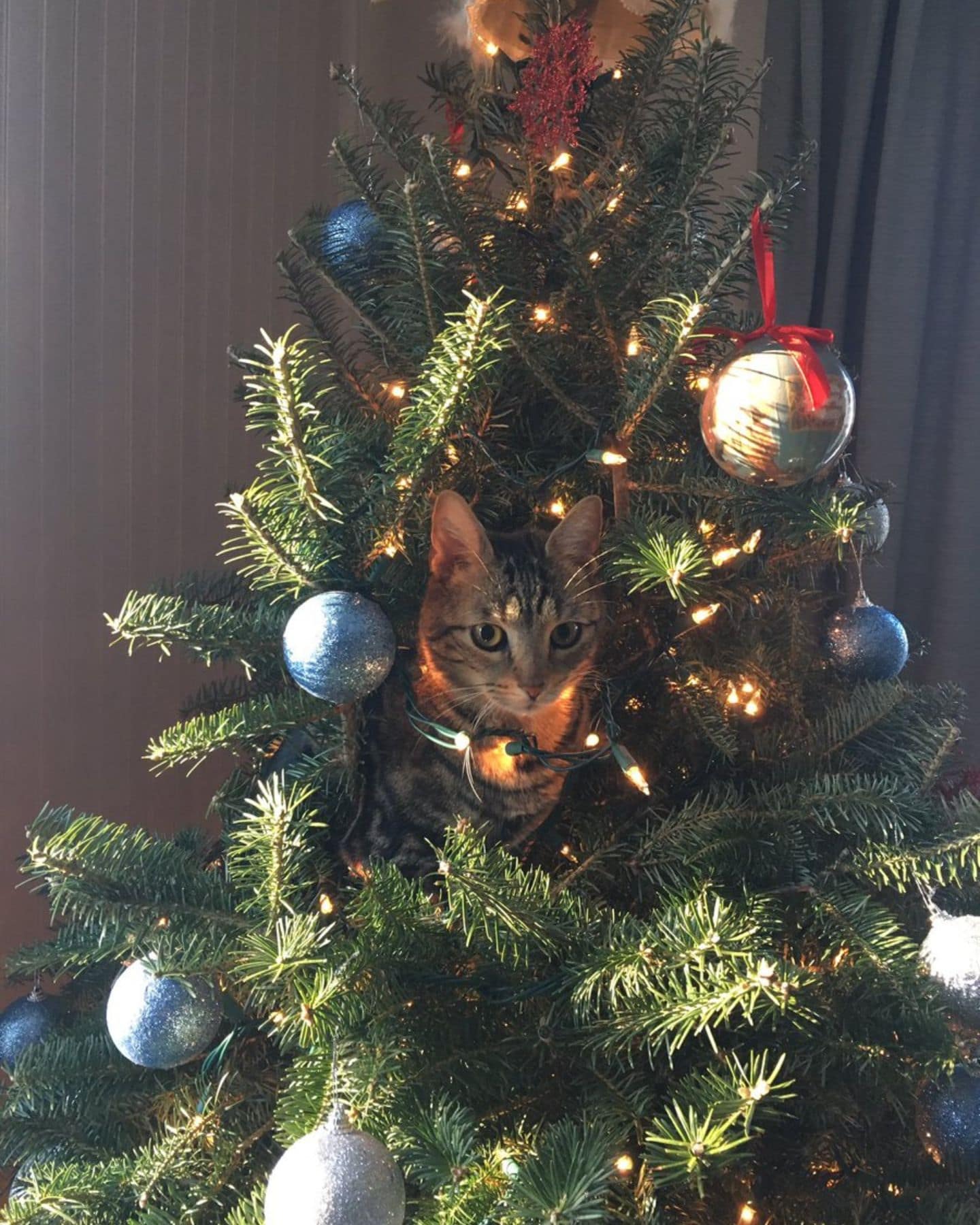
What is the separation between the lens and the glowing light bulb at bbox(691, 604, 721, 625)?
2.42 ft

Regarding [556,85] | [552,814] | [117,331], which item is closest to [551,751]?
[552,814]

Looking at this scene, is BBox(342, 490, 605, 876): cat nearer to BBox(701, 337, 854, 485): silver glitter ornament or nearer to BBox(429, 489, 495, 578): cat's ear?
BBox(429, 489, 495, 578): cat's ear

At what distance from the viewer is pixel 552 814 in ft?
2.72

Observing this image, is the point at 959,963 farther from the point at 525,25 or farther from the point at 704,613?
the point at 525,25

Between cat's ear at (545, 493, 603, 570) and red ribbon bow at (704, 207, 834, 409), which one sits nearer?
red ribbon bow at (704, 207, 834, 409)

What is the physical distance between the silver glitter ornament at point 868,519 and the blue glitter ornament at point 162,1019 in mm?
540

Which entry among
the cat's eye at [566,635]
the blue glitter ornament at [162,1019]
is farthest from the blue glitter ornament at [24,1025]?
the cat's eye at [566,635]

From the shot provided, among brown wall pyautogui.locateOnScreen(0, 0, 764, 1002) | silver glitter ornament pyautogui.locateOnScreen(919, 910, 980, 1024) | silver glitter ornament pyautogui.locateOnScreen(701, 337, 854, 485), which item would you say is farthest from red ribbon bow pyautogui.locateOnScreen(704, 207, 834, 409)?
brown wall pyautogui.locateOnScreen(0, 0, 764, 1002)

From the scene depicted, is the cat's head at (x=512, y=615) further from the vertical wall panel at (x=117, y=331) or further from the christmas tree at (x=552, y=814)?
the vertical wall panel at (x=117, y=331)

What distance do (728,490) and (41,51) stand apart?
109 cm

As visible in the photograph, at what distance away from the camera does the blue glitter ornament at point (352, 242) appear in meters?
0.84

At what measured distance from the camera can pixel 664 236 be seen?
765 mm

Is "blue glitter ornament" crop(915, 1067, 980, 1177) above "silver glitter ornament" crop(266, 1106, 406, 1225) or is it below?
below

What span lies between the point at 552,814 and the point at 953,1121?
1.13ft
